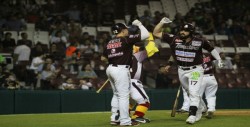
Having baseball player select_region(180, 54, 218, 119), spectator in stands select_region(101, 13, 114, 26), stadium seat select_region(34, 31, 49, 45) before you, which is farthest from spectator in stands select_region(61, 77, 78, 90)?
spectator in stands select_region(101, 13, 114, 26)

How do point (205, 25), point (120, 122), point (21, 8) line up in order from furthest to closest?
point (205, 25), point (21, 8), point (120, 122)

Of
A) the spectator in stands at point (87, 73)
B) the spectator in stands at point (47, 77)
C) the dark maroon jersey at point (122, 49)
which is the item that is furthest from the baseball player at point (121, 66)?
the spectator in stands at point (87, 73)

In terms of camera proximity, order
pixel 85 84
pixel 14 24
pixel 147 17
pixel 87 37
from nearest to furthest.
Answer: pixel 85 84 → pixel 87 37 → pixel 14 24 → pixel 147 17

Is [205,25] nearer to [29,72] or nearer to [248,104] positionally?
[248,104]

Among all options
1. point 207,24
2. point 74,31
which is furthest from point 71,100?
point 207,24

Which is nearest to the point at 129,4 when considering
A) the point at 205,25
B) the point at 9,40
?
the point at 205,25

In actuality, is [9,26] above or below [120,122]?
above

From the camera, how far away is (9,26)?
20.8m

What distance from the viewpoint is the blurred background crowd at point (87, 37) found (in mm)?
17891

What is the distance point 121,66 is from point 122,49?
1.18 feet

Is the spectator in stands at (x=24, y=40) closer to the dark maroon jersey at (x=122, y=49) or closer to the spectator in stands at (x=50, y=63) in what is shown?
the spectator in stands at (x=50, y=63)

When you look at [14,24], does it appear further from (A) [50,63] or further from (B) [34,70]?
(A) [50,63]

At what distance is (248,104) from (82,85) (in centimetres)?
596

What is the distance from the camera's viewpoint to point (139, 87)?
11680mm
